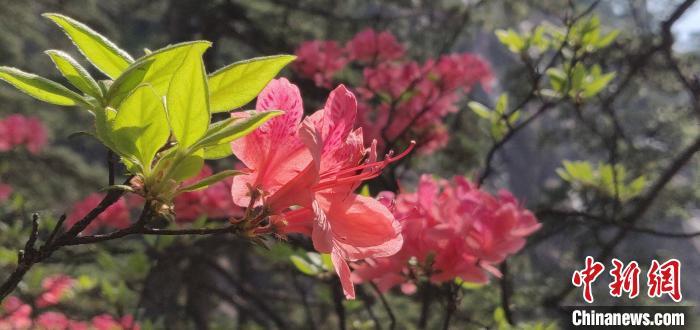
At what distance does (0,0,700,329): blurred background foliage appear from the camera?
180 centimetres

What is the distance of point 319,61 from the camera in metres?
2.55

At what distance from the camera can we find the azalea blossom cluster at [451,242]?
1077 millimetres

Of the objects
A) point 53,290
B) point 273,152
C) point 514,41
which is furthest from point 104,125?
point 53,290

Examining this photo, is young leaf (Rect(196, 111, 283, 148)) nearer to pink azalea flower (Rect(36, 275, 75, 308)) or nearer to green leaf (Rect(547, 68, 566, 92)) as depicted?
green leaf (Rect(547, 68, 566, 92))

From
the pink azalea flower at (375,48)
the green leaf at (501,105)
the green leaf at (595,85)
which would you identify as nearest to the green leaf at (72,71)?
the green leaf at (501,105)

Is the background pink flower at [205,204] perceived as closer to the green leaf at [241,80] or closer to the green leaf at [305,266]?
the green leaf at [305,266]

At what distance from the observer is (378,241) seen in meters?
0.59

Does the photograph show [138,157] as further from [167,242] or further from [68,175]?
[68,175]

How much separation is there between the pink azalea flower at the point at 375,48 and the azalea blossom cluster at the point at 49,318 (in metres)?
1.52

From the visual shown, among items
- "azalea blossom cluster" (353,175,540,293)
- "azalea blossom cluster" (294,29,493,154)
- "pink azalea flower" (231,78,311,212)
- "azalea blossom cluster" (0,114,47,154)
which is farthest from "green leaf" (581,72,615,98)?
"azalea blossom cluster" (0,114,47,154)

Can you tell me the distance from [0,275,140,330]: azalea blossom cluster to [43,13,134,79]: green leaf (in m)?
1.14

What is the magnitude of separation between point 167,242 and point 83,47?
126 cm

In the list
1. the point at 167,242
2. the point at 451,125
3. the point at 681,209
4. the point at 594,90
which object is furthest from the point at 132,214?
the point at 681,209

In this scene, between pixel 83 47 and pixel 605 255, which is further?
pixel 605 255
